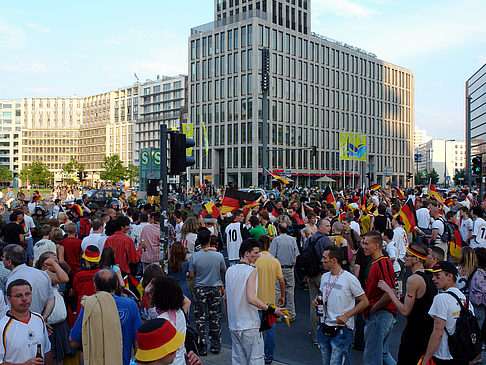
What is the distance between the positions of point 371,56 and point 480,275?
87.4 meters

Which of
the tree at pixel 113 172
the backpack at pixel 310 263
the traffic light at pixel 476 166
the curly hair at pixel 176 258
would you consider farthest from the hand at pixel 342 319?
the tree at pixel 113 172

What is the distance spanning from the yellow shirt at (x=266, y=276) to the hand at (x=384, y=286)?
1.68 metres

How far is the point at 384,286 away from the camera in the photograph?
17.0 ft

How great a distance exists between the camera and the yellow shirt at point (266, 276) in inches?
254

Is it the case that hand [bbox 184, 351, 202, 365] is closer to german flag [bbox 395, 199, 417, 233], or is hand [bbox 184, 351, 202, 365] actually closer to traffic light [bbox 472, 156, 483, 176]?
german flag [bbox 395, 199, 417, 233]

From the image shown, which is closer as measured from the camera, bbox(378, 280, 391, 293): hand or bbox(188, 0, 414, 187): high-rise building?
bbox(378, 280, 391, 293): hand

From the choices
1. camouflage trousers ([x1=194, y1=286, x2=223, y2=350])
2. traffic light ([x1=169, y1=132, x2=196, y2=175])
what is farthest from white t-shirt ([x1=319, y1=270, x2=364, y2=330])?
traffic light ([x1=169, y1=132, x2=196, y2=175])

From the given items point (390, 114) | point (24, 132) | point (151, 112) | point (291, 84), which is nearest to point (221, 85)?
point (291, 84)

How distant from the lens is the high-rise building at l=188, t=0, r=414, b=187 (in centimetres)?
6969

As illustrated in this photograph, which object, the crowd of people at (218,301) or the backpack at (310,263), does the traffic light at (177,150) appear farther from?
the backpack at (310,263)

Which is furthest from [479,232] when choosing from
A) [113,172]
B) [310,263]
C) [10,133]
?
[10,133]

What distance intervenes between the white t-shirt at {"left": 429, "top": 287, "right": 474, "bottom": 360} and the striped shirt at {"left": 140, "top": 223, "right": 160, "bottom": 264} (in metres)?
6.00

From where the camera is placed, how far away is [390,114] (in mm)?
93875

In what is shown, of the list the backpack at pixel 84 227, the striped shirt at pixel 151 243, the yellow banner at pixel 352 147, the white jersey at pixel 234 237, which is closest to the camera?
the striped shirt at pixel 151 243
